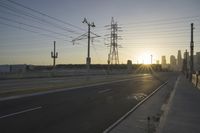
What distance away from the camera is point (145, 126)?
8633 millimetres

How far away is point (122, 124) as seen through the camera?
888cm

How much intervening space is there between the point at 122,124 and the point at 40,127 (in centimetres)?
299

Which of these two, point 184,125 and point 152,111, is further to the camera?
point 152,111

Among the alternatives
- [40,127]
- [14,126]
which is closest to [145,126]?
[40,127]

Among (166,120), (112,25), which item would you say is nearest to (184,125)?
(166,120)

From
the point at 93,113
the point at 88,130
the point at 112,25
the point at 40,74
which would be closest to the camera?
the point at 88,130

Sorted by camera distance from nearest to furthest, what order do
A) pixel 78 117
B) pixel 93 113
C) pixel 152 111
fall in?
pixel 78 117, pixel 93 113, pixel 152 111

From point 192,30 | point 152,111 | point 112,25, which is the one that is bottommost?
point 152,111

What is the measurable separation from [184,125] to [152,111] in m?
3.72

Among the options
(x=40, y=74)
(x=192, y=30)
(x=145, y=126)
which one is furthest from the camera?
(x=40, y=74)

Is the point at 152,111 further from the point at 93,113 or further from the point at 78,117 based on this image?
the point at 78,117

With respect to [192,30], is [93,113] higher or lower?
lower

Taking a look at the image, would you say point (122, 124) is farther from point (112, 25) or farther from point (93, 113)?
point (112, 25)

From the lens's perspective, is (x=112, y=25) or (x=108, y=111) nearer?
(x=108, y=111)
